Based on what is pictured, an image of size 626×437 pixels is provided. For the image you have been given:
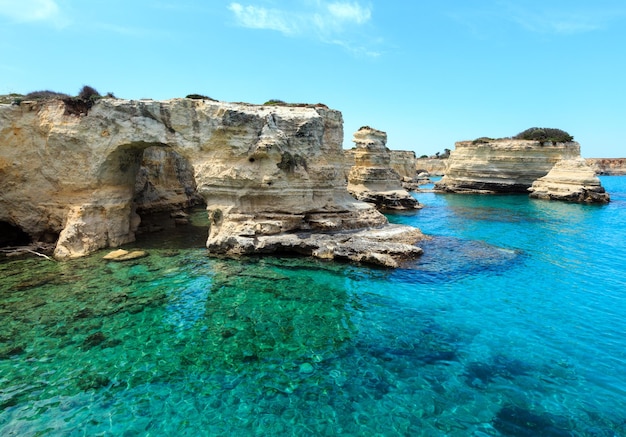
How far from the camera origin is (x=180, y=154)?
52.0ft

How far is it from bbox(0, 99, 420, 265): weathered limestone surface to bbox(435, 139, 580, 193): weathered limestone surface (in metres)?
37.7

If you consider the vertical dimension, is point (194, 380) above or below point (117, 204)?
below

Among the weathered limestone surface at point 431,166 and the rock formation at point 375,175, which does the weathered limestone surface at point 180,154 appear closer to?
the rock formation at point 375,175

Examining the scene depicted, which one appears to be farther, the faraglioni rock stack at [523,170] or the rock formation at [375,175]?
the faraglioni rock stack at [523,170]

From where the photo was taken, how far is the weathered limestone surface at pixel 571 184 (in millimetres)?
37562

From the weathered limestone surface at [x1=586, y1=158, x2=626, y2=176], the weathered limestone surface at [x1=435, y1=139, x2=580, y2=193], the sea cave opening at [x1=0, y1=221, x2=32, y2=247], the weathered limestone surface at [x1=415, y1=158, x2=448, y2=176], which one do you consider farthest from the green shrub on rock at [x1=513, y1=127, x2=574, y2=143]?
the weathered limestone surface at [x1=586, y1=158, x2=626, y2=176]

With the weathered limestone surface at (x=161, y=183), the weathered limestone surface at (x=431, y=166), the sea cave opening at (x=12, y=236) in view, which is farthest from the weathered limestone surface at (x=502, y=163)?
the weathered limestone surface at (x=431, y=166)

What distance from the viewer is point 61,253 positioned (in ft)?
48.2

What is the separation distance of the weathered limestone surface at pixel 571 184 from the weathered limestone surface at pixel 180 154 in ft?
106

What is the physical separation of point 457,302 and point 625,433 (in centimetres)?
523

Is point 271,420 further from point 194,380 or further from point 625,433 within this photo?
point 625,433

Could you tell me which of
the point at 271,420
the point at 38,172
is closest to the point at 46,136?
the point at 38,172

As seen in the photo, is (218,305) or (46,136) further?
(46,136)

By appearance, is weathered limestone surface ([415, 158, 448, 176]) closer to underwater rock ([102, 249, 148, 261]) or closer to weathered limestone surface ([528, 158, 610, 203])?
weathered limestone surface ([528, 158, 610, 203])
